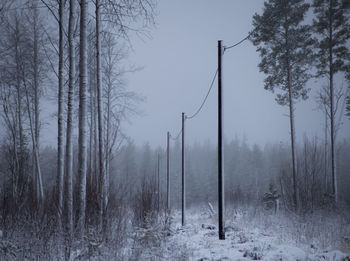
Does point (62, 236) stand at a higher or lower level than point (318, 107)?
lower

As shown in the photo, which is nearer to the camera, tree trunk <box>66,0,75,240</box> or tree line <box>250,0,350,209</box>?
tree trunk <box>66,0,75,240</box>

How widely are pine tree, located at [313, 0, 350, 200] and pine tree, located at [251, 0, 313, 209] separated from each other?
100 cm

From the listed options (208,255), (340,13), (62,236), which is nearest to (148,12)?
(62,236)

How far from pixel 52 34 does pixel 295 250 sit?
10087 millimetres

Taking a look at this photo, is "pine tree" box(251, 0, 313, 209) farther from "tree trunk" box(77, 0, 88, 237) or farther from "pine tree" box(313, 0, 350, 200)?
"tree trunk" box(77, 0, 88, 237)

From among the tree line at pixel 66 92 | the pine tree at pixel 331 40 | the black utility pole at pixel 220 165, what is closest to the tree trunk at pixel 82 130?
the tree line at pixel 66 92

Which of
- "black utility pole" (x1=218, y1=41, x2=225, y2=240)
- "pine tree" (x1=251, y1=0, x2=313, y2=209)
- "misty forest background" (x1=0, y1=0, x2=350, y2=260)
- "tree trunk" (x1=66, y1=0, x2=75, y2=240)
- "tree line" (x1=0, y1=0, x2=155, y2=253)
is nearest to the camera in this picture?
"tree trunk" (x1=66, y1=0, x2=75, y2=240)

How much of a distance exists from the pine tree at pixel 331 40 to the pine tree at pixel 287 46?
1.00 metres

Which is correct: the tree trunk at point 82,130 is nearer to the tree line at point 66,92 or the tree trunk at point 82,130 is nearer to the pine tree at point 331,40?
the tree line at point 66,92

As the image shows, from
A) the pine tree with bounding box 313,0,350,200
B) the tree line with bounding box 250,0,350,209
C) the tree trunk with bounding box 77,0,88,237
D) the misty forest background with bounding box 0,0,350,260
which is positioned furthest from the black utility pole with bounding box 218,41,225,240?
the pine tree with bounding box 313,0,350,200

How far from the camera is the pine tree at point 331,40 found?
404 inches

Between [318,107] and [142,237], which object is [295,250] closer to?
[142,237]

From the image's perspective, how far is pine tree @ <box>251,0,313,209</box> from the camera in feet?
32.7

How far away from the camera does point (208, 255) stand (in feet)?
11.3
